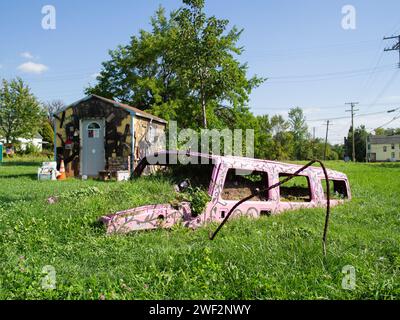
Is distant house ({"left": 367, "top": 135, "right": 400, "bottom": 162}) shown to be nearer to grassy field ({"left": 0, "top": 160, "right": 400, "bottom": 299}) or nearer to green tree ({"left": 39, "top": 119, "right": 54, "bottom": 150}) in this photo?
green tree ({"left": 39, "top": 119, "right": 54, "bottom": 150})

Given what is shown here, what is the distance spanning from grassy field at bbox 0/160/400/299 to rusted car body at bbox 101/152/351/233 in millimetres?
207

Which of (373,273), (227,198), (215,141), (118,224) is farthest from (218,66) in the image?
(373,273)

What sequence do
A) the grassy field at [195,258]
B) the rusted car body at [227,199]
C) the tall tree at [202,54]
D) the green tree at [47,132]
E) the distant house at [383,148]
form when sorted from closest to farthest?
the grassy field at [195,258] < the rusted car body at [227,199] < the tall tree at [202,54] < the green tree at [47,132] < the distant house at [383,148]

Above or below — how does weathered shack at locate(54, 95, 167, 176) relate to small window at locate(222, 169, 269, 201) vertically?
above

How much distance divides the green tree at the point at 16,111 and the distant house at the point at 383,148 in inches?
3043

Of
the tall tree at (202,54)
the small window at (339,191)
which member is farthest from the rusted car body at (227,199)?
the tall tree at (202,54)

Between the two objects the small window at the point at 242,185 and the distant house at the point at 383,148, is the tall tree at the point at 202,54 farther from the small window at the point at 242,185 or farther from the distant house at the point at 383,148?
the distant house at the point at 383,148

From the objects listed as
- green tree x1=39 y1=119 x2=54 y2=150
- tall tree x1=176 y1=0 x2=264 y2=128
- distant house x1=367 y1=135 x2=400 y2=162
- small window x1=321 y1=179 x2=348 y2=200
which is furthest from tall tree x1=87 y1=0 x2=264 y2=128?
distant house x1=367 y1=135 x2=400 y2=162

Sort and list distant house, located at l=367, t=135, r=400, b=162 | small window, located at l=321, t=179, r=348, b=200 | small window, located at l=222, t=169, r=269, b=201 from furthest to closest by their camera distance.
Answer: distant house, located at l=367, t=135, r=400, b=162, small window, located at l=321, t=179, r=348, b=200, small window, located at l=222, t=169, r=269, b=201

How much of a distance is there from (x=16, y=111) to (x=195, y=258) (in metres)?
46.7

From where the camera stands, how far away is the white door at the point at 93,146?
52.5 ft

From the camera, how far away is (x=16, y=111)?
143 ft

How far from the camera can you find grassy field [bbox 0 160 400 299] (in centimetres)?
317

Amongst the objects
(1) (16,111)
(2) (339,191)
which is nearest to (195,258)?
(2) (339,191)
